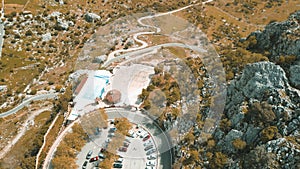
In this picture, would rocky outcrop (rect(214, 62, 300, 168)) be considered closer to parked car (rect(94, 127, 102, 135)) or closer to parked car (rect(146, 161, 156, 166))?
parked car (rect(146, 161, 156, 166))

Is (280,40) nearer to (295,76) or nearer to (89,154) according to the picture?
(295,76)

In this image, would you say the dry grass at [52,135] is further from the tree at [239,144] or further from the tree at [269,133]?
the tree at [269,133]

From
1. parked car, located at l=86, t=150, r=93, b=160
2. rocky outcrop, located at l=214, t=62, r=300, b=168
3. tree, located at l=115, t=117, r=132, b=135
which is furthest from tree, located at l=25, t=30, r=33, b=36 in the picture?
rocky outcrop, located at l=214, t=62, r=300, b=168

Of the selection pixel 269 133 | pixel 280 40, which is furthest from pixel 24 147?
pixel 280 40

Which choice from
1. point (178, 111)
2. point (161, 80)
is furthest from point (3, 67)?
point (178, 111)

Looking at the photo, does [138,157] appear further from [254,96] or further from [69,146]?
[254,96]

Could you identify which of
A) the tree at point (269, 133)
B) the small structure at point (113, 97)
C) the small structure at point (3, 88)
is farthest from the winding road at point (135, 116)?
the small structure at point (3, 88)

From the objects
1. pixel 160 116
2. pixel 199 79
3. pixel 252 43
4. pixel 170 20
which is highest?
pixel 170 20

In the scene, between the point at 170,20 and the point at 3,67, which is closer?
the point at 3,67
